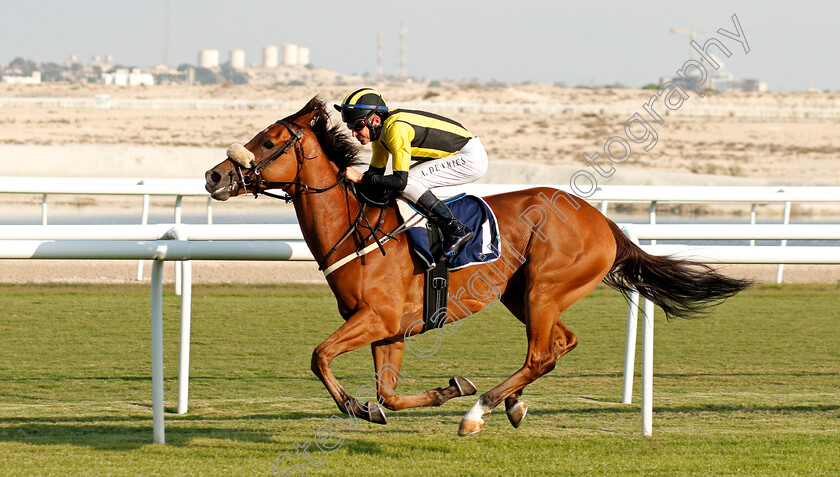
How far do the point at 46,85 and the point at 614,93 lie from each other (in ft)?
94.8

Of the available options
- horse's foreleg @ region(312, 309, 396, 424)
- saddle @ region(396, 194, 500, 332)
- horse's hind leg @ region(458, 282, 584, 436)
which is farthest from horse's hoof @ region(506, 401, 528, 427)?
horse's foreleg @ region(312, 309, 396, 424)

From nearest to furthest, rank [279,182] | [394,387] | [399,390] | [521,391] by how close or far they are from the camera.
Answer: [279,182] < [394,387] < [521,391] < [399,390]

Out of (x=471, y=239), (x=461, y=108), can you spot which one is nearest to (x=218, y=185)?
(x=471, y=239)

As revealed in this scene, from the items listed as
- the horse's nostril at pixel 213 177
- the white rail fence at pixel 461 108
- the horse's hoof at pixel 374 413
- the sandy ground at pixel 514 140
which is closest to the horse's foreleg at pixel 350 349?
the horse's hoof at pixel 374 413

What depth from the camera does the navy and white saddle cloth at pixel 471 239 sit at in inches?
146

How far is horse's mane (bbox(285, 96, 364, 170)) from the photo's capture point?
3762 millimetres

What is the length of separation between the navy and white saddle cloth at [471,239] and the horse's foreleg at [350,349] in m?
0.35

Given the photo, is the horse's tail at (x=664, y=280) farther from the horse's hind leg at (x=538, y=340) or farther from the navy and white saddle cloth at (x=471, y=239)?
the navy and white saddle cloth at (x=471, y=239)

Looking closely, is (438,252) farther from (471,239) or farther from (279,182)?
(279,182)

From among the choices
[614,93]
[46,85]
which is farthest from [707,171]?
[46,85]

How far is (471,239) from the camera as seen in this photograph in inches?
146

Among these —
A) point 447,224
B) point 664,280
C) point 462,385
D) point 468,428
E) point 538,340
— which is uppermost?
point 447,224

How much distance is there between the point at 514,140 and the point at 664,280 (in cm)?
2456

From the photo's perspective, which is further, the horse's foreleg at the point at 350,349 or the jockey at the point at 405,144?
the jockey at the point at 405,144
